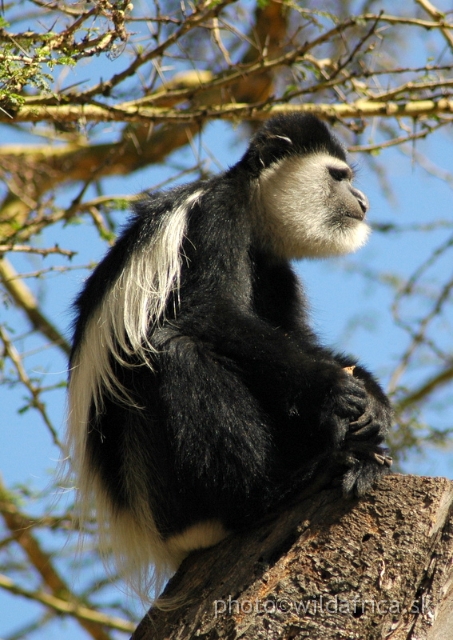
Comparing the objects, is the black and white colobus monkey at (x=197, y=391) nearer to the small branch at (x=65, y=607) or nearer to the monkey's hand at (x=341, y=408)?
the monkey's hand at (x=341, y=408)

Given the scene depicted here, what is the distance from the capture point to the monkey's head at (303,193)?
3.09m

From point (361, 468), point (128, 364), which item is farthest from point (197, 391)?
point (361, 468)

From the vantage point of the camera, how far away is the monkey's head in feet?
10.1

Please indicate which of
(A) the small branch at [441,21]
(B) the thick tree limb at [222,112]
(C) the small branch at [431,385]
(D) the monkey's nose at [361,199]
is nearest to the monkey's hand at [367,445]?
(D) the monkey's nose at [361,199]

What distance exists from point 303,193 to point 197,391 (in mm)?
1210

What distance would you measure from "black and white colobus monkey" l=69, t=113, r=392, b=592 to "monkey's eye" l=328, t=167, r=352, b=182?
44 cm

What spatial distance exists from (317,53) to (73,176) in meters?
1.67

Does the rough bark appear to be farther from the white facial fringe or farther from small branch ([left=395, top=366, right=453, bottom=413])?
small branch ([left=395, top=366, right=453, bottom=413])

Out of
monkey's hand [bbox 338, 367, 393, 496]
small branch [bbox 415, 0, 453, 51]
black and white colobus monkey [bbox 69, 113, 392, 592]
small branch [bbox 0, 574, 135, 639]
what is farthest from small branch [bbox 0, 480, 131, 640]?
small branch [bbox 415, 0, 453, 51]

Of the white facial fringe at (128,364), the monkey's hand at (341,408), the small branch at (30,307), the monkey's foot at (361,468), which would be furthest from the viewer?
the small branch at (30,307)

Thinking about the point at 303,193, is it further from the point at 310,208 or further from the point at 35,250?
the point at 35,250

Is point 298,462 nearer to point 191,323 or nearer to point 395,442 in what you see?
point 191,323

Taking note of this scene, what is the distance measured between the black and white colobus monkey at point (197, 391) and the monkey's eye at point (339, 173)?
441 millimetres

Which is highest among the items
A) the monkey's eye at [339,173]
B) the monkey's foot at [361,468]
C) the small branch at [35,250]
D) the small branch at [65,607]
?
the small branch at [35,250]
